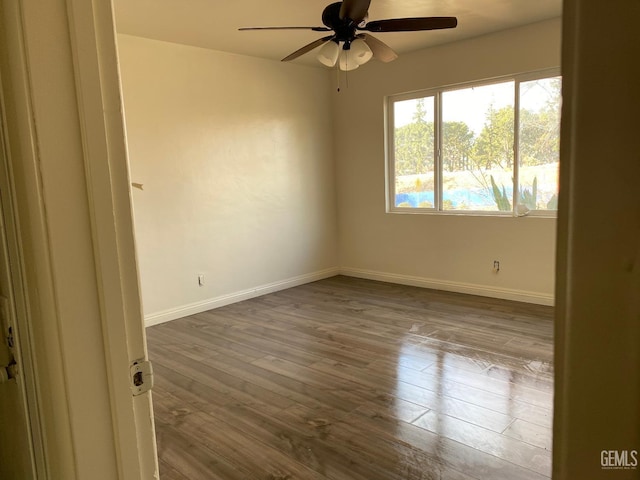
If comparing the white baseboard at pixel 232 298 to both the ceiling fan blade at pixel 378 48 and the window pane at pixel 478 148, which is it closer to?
the window pane at pixel 478 148

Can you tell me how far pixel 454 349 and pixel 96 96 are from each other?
10.7ft

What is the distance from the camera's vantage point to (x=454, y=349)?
3.49m

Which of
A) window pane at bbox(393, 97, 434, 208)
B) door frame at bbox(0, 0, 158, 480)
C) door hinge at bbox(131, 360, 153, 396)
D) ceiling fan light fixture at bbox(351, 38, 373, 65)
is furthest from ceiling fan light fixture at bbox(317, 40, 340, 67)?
door hinge at bbox(131, 360, 153, 396)

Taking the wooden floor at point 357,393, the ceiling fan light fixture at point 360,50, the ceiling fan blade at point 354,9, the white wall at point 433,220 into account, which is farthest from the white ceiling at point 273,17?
the wooden floor at point 357,393

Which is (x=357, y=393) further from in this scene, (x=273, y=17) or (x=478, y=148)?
(x=478, y=148)

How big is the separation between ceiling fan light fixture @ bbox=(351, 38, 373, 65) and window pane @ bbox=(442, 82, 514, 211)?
6.90ft

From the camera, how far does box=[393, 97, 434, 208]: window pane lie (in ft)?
17.4

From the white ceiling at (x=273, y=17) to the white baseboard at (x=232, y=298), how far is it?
257 centimetres

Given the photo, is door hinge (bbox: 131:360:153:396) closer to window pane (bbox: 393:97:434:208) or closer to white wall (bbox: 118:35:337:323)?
white wall (bbox: 118:35:337:323)

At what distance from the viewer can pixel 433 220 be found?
17.4 feet

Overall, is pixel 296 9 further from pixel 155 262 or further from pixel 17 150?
pixel 17 150

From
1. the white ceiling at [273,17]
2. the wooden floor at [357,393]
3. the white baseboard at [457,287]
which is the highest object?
the white ceiling at [273,17]

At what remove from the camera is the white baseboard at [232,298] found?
14.7 feet

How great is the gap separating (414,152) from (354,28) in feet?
8.77
